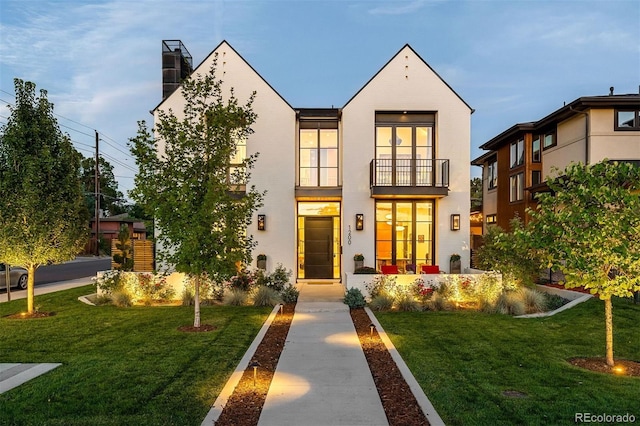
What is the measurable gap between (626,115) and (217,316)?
19.8 m

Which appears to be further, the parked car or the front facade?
the front facade

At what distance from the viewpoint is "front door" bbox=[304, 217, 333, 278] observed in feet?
51.4

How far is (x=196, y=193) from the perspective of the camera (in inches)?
361

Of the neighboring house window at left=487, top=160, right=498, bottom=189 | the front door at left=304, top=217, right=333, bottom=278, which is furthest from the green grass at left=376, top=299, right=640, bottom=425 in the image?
the neighboring house window at left=487, top=160, right=498, bottom=189

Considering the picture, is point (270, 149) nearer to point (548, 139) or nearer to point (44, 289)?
point (44, 289)

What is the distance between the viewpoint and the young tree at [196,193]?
8.91 metres

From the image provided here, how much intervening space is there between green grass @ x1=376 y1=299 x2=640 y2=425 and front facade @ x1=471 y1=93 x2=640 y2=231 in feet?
26.9

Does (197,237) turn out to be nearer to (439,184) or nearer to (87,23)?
(439,184)

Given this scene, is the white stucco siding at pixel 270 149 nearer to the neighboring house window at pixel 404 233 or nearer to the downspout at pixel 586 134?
the neighboring house window at pixel 404 233

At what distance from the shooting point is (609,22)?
84.4 ft

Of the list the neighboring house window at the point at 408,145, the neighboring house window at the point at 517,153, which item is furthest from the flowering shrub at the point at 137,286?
the neighboring house window at the point at 517,153

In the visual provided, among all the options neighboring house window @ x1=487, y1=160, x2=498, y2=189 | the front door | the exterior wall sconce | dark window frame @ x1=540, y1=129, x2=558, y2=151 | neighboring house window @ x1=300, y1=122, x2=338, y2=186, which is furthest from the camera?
neighboring house window @ x1=487, y1=160, x2=498, y2=189

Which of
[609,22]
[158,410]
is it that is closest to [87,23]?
[158,410]

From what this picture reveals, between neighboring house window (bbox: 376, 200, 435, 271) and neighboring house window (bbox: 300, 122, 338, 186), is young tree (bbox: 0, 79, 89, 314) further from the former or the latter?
neighboring house window (bbox: 376, 200, 435, 271)
